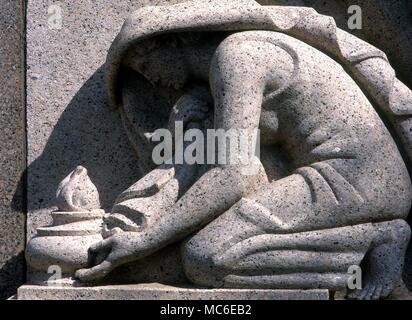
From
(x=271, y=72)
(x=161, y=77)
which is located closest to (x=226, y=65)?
(x=271, y=72)

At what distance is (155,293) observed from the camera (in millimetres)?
3109

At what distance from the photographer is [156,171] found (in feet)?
11.1

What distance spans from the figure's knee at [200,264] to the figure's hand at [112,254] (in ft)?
0.80

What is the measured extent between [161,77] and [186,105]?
0.65ft

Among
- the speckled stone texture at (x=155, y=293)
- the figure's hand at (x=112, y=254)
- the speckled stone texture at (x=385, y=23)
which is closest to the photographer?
Result: the speckled stone texture at (x=155, y=293)

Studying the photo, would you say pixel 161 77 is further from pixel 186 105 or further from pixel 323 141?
pixel 323 141

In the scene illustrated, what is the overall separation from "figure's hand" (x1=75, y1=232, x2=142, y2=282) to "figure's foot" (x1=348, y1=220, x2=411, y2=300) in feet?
3.32

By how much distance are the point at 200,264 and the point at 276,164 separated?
0.65 m

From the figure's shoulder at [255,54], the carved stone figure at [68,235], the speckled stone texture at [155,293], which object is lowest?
the speckled stone texture at [155,293]

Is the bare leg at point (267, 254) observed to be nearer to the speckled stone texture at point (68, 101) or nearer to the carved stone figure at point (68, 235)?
the carved stone figure at point (68, 235)

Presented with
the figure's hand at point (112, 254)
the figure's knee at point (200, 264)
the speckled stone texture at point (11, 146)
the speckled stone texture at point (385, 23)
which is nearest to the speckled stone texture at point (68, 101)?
the speckled stone texture at point (11, 146)

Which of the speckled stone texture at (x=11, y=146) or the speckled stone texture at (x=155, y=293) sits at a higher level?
the speckled stone texture at (x=11, y=146)

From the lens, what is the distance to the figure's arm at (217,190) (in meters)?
3.13

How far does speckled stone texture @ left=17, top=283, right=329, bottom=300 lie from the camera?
3.04 m
